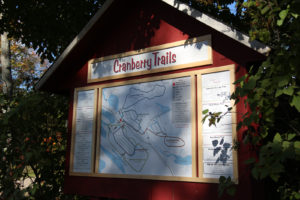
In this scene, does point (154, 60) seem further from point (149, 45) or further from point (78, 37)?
point (78, 37)

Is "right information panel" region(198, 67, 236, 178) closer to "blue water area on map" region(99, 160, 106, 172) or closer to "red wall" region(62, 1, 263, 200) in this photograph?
"red wall" region(62, 1, 263, 200)

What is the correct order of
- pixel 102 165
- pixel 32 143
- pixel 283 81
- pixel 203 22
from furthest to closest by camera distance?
pixel 102 165 < pixel 32 143 < pixel 203 22 < pixel 283 81

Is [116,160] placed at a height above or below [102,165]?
above

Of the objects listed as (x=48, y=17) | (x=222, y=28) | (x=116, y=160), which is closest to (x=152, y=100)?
(x=116, y=160)

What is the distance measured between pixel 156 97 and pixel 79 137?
2176mm

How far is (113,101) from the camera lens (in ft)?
22.0

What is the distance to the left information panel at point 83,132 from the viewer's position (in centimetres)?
683

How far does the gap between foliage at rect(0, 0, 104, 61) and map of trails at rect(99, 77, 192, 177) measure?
14.1 feet

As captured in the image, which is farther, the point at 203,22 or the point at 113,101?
the point at 113,101

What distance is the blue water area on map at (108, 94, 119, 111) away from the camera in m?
6.63

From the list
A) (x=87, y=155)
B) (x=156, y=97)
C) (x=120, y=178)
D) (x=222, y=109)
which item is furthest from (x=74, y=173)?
(x=222, y=109)

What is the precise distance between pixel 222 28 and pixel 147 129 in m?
2.35

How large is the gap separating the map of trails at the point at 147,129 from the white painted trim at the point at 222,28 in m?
1.07

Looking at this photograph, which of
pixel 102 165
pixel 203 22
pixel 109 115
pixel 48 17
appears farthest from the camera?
pixel 48 17
